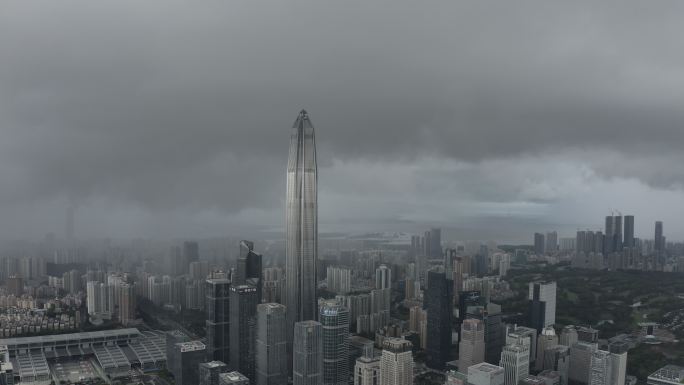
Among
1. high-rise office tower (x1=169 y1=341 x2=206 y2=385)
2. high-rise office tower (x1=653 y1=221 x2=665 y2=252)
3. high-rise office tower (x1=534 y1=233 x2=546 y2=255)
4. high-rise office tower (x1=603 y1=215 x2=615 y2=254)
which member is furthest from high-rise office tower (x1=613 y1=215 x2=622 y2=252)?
high-rise office tower (x1=169 y1=341 x2=206 y2=385)

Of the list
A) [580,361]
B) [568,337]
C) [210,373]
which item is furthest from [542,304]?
[210,373]

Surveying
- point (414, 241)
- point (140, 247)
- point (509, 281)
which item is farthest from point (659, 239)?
point (140, 247)

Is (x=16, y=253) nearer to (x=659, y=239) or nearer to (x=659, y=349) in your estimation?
(x=659, y=349)

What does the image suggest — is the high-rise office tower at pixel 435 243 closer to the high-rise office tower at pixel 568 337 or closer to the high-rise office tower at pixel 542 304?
the high-rise office tower at pixel 542 304

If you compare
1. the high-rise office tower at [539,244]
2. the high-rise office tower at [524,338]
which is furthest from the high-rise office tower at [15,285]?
the high-rise office tower at [539,244]

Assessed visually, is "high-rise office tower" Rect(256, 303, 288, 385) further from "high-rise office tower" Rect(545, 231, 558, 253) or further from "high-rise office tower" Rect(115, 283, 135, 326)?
"high-rise office tower" Rect(545, 231, 558, 253)

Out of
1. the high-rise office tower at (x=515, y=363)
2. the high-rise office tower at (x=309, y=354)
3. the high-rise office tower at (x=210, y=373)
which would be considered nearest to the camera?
the high-rise office tower at (x=210, y=373)
